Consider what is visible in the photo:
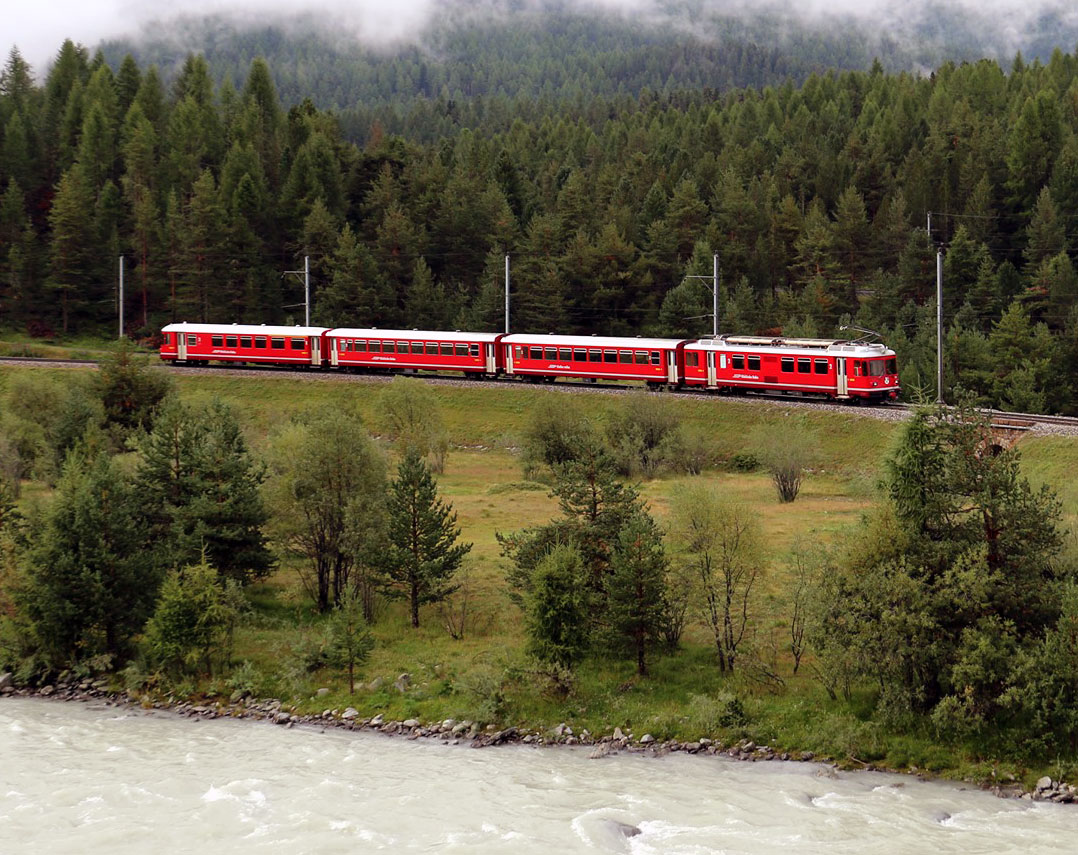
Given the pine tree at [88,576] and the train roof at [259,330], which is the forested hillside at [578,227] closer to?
the train roof at [259,330]

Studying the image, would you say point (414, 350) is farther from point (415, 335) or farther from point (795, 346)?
point (795, 346)

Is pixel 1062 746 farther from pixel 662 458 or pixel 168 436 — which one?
pixel 662 458

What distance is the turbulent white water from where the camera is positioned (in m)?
26.0

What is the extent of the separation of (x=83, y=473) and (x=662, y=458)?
2782cm

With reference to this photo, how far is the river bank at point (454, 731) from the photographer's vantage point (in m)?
29.2

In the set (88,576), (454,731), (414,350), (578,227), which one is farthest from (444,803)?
(578,227)

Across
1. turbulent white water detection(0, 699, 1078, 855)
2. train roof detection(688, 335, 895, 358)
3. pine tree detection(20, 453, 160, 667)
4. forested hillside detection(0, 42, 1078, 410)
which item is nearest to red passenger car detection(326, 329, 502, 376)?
train roof detection(688, 335, 895, 358)

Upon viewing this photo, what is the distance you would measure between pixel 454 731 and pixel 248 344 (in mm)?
50201

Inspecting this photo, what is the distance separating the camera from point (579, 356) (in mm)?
70188

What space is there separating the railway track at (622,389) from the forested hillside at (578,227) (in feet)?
39.4

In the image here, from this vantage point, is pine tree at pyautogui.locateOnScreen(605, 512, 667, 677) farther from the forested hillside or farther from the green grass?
the forested hillside

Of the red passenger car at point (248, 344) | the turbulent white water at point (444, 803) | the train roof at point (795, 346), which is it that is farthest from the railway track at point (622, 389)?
the turbulent white water at point (444, 803)

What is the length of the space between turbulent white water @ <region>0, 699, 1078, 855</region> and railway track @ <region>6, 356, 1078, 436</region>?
77.1ft

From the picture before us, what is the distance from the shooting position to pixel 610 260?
8881 cm
